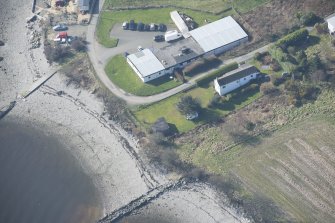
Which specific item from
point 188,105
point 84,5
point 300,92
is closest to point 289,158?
point 300,92

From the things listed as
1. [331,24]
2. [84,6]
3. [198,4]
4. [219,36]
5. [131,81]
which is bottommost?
[131,81]

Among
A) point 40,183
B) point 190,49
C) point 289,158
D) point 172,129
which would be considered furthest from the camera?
point 190,49

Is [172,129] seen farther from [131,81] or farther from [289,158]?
[289,158]

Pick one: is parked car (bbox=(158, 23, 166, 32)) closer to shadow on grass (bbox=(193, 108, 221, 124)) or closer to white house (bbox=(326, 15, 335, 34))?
shadow on grass (bbox=(193, 108, 221, 124))

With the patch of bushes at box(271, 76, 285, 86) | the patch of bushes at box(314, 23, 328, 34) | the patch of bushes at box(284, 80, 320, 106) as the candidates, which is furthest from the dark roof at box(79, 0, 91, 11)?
the patch of bushes at box(314, 23, 328, 34)

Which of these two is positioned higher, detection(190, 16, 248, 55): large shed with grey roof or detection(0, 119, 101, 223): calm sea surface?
detection(190, 16, 248, 55): large shed with grey roof

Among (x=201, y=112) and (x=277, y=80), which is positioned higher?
(x=277, y=80)

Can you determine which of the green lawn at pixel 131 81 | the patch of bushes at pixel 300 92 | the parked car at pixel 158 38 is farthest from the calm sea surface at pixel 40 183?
the patch of bushes at pixel 300 92

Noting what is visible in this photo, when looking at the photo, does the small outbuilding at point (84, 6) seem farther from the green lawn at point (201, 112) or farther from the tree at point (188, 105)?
the tree at point (188, 105)
